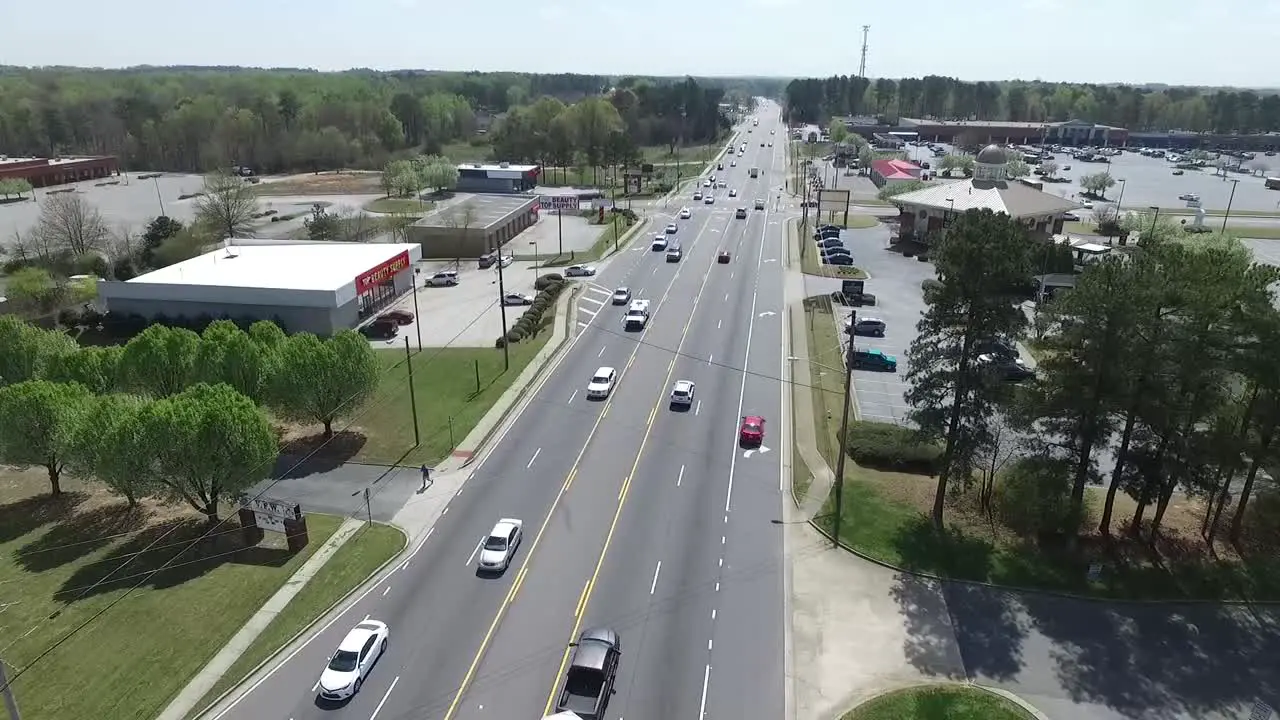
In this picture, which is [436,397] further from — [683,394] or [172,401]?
[172,401]

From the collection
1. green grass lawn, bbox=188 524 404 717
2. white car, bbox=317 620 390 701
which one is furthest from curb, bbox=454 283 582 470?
white car, bbox=317 620 390 701

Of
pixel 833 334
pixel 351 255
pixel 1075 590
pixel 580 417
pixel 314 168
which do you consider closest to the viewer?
pixel 1075 590

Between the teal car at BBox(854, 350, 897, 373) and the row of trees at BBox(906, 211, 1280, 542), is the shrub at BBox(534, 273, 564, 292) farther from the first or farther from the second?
the row of trees at BBox(906, 211, 1280, 542)

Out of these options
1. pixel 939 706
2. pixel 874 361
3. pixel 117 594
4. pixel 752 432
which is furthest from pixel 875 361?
pixel 117 594

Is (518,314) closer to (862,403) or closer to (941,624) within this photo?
(862,403)

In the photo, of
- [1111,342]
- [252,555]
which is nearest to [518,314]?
[252,555]

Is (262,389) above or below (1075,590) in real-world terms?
above

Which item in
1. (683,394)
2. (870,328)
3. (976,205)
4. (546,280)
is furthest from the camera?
(976,205)

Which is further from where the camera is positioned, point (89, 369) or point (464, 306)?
point (464, 306)
